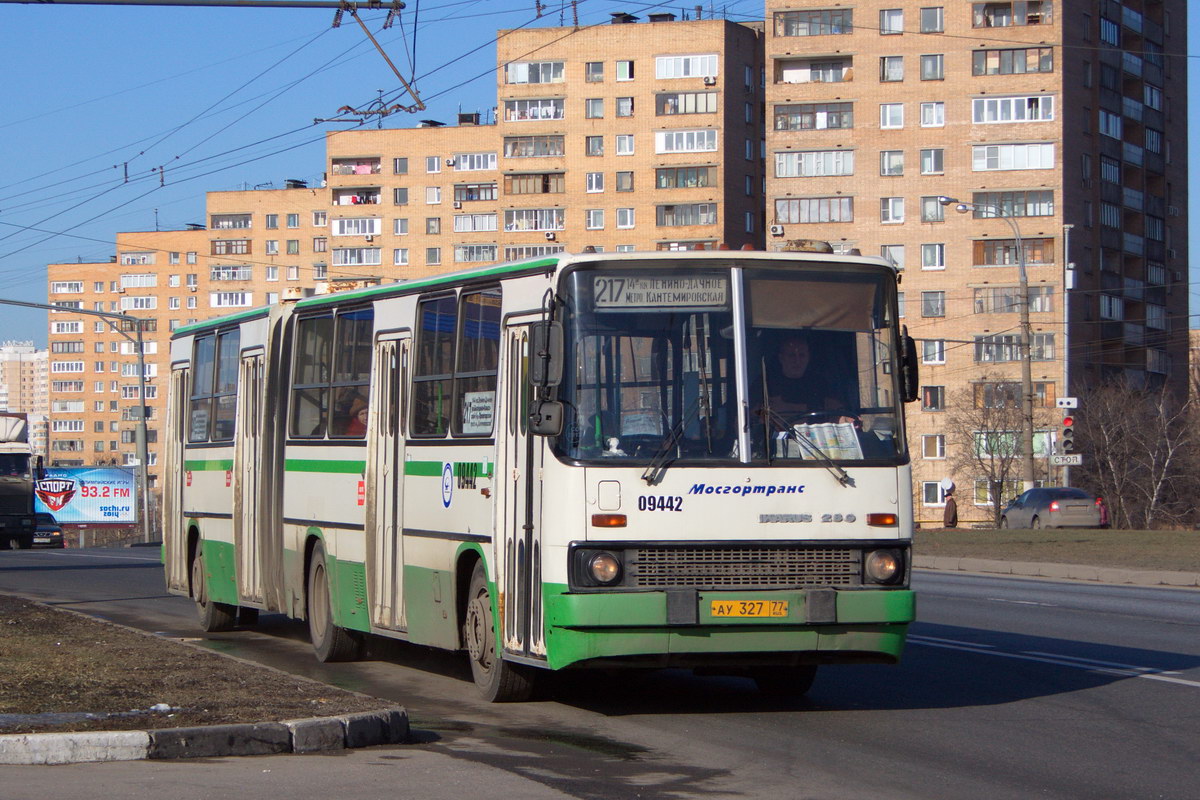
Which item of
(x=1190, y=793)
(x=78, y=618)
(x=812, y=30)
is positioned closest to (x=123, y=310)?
(x=812, y=30)

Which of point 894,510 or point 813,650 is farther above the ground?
point 894,510

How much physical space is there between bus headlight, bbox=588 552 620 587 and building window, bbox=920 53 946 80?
83.9 m

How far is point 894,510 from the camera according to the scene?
1070cm

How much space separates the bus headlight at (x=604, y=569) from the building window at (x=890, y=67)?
8409 cm

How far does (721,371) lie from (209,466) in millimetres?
8534

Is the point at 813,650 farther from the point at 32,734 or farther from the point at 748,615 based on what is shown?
the point at 32,734

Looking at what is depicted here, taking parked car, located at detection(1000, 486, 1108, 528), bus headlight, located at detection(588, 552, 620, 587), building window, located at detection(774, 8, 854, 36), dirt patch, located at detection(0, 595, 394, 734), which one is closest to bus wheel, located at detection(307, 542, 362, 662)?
dirt patch, located at detection(0, 595, 394, 734)

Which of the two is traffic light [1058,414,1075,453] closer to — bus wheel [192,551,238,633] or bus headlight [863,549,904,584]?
bus wheel [192,551,238,633]

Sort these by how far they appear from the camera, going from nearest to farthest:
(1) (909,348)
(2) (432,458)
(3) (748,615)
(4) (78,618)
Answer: (3) (748,615), (1) (909,348), (2) (432,458), (4) (78,618)

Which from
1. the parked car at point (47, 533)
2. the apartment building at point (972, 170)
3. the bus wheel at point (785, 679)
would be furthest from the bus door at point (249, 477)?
the apartment building at point (972, 170)

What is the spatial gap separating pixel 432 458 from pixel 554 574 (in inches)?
95.2

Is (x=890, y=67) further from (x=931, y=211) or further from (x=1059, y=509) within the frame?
(x=1059, y=509)

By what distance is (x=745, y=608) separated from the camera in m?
10.3

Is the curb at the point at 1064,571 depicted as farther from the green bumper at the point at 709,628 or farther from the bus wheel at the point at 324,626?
the green bumper at the point at 709,628
